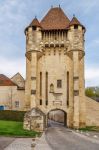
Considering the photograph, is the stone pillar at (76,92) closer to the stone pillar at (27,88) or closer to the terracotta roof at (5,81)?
the stone pillar at (27,88)

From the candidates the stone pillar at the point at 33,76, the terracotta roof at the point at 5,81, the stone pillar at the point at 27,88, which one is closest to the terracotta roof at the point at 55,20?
the stone pillar at the point at 33,76

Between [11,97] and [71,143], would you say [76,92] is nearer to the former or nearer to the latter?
[11,97]

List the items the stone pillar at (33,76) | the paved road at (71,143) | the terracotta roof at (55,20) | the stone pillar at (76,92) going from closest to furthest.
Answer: the paved road at (71,143)
the stone pillar at (76,92)
the stone pillar at (33,76)
the terracotta roof at (55,20)

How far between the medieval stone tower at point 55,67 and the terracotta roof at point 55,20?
0.47 m

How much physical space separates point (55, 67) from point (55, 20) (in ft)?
31.7

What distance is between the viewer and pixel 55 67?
6166 centimetres

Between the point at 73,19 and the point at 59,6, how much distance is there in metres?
8.39

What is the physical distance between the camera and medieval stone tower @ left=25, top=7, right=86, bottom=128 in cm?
5984

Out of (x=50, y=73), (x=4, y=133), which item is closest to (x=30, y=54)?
(x=50, y=73)

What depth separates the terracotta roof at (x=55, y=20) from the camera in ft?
209

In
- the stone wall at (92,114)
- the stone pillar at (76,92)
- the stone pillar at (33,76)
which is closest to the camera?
the stone pillar at (76,92)

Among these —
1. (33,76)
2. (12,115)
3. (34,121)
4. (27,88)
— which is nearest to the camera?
(34,121)

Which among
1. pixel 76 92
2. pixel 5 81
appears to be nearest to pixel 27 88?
pixel 76 92

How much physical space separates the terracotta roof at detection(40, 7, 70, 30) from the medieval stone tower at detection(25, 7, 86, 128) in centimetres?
47
